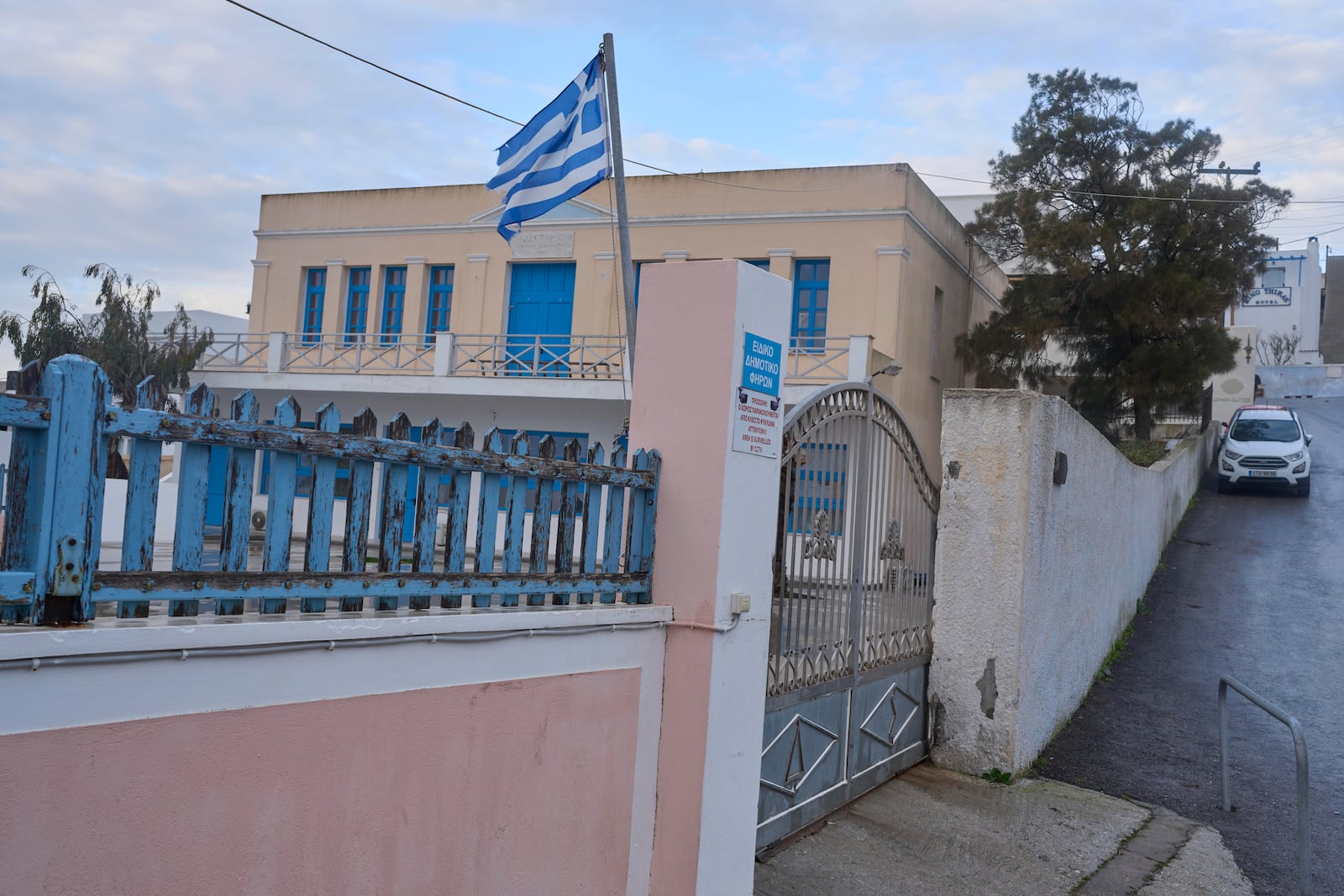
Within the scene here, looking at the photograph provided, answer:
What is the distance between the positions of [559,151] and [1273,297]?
6100 centimetres

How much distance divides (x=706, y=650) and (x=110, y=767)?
2392 millimetres

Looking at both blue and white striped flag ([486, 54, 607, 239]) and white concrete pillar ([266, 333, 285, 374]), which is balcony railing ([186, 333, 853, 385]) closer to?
white concrete pillar ([266, 333, 285, 374])

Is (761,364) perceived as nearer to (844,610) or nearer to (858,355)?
(844,610)

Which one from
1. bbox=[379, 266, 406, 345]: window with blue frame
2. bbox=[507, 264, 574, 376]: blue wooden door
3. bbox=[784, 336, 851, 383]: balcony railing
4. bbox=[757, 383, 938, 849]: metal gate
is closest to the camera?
bbox=[757, 383, 938, 849]: metal gate

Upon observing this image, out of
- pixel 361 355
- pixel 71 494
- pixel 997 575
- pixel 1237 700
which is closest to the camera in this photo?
pixel 71 494

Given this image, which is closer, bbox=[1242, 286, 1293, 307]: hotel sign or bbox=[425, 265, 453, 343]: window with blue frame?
bbox=[425, 265, 453, 343]: window with blue frame

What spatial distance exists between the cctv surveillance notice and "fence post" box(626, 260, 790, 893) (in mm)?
31

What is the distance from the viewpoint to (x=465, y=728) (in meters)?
3.62

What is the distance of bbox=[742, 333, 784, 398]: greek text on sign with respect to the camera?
4.61 meters

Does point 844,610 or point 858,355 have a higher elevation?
point 858,355

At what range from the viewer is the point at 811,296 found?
2181cm

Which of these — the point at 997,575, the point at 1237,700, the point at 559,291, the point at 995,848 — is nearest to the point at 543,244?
the point at 559,291

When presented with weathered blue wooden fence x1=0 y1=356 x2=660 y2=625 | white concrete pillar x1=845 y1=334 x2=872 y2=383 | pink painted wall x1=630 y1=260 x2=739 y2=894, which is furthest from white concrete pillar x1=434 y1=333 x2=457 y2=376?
weathered blue wooden fence x1=0 y1=356 x2=660 y2=625

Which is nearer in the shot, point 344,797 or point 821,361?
point 344,797
